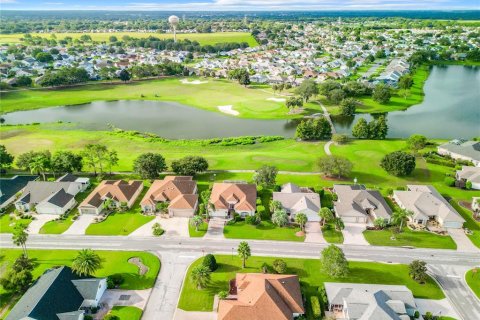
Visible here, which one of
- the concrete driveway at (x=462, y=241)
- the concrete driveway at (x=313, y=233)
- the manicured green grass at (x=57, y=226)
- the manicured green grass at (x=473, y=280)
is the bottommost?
the manicured green grass at (x=57, y=226)

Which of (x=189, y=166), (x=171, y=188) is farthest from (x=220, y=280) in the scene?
(x=189, y=166)

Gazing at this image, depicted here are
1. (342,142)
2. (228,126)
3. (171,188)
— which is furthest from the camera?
(228,126)

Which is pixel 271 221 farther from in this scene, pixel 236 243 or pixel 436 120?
pixel 436 120

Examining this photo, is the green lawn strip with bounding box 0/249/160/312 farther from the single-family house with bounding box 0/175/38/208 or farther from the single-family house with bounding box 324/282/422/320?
the single-family house with bounding box 324/282/422/320

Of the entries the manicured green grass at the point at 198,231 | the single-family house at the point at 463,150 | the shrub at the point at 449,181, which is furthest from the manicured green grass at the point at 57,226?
the single-family house at the point at 463,150

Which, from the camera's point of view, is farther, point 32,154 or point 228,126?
point 228,126

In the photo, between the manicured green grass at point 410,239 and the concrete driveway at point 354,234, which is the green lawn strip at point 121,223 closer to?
the concrete driveway at point 354,234
